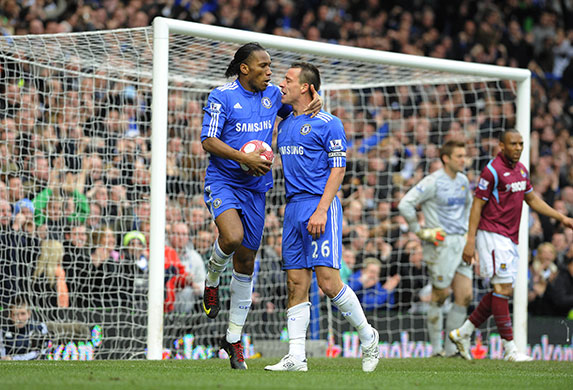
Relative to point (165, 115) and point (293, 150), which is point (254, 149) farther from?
point (165, 115)

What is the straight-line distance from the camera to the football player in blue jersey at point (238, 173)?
6535mm

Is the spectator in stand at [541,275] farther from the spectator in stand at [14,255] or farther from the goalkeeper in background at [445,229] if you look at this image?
the spectator in stand at [14,255]

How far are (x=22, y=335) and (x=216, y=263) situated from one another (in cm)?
328

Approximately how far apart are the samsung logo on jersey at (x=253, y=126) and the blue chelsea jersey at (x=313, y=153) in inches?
14.5

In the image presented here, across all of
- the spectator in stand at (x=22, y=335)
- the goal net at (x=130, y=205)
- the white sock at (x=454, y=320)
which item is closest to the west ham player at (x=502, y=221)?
the white sock at (x=454, y=320)

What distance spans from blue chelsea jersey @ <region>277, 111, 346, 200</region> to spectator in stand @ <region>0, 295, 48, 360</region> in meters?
3.90

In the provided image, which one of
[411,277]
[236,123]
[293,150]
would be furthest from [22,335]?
[411,277]

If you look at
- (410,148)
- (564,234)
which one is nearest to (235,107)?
(410,148)

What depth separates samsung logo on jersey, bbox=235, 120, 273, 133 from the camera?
265 inches

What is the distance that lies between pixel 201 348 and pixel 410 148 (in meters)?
4.74

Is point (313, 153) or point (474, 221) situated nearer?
point (313, 153)

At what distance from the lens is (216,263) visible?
6.74 m

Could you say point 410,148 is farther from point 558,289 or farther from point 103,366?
point 103,366

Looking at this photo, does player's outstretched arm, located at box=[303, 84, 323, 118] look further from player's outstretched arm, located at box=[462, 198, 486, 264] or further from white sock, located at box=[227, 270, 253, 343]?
player's outstretched arm, located at box=[462, 198, 486, 264]
